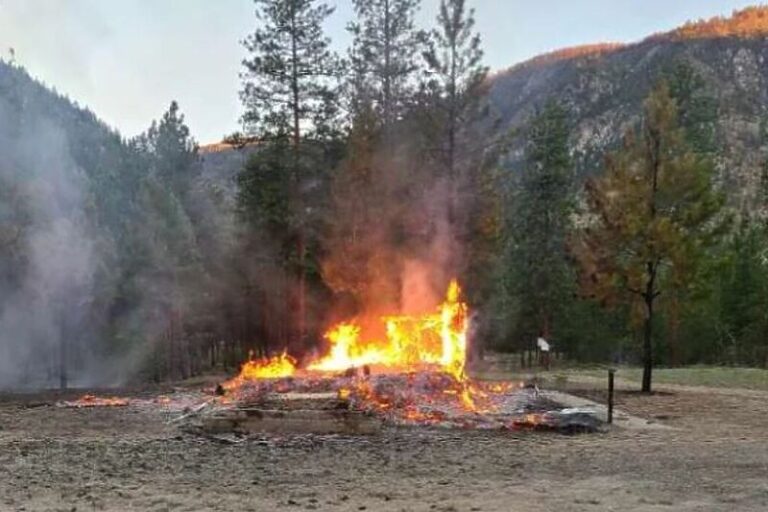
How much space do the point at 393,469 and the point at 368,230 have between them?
20.1 m

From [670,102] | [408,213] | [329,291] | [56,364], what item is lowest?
[56,364]

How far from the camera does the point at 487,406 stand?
53.7 ft

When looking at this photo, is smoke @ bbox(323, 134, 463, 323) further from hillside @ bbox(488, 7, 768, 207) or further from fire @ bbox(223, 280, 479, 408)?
hillside @ bbox(488, 7, 768, 207)

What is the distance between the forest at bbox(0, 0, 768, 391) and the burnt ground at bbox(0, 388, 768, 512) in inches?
322

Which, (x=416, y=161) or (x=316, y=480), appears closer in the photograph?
(x=316, y=480)

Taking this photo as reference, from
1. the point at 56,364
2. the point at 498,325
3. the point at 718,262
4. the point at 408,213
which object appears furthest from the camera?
the point at 498,325

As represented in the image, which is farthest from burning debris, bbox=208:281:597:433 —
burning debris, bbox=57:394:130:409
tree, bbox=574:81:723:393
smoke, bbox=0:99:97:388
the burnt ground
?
smoke, bbox=0:99:97:388

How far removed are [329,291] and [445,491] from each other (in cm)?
2722

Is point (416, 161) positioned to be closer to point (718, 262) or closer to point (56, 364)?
point (718, 262)

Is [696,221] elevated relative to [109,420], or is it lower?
elevated

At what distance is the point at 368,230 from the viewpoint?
3061 cm

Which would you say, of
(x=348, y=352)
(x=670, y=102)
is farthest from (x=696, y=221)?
(x=348, y=352)

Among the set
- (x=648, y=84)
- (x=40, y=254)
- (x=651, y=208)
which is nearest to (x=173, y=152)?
(x=40, y=254)

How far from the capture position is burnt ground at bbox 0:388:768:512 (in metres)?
8.93
